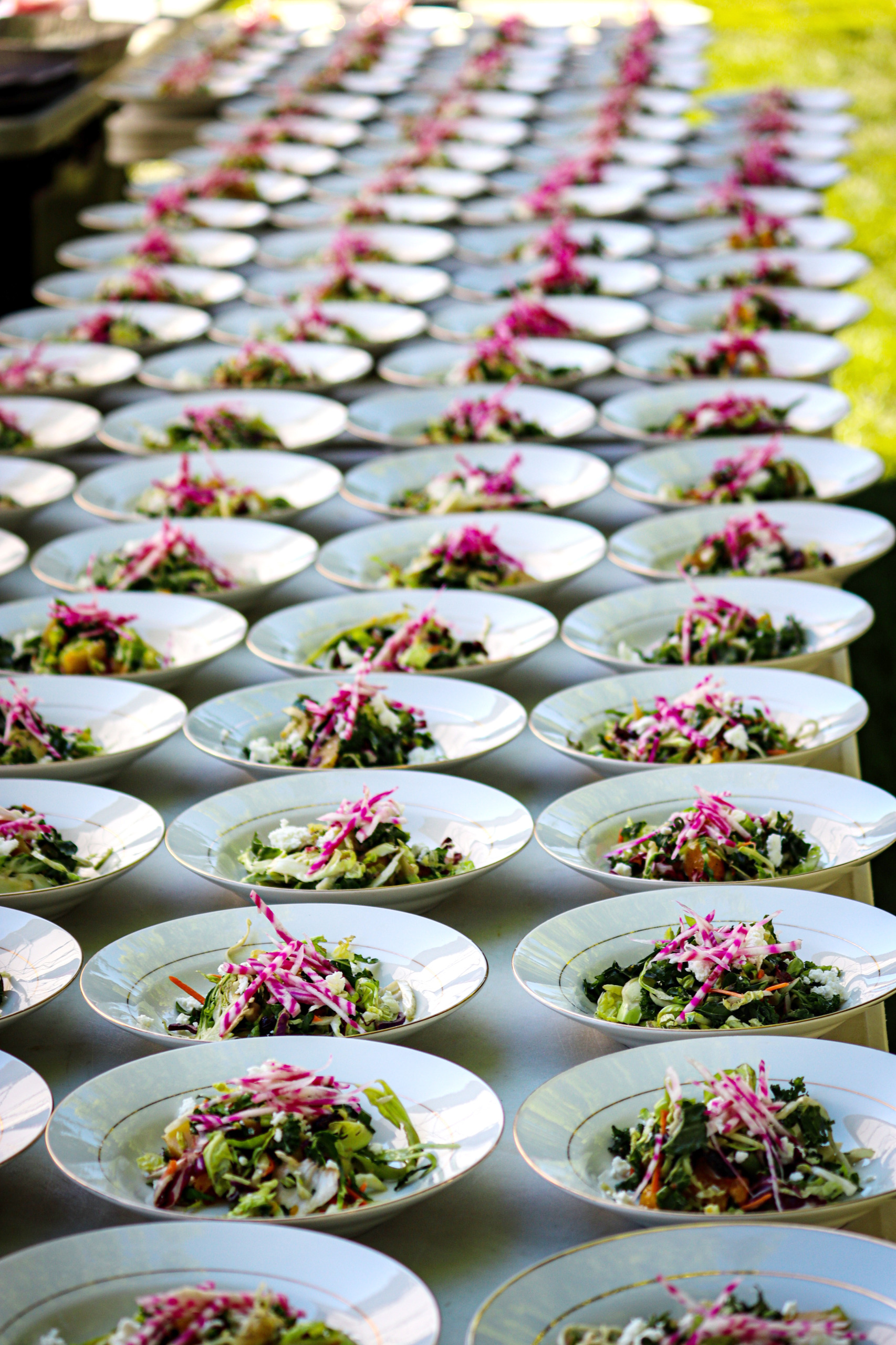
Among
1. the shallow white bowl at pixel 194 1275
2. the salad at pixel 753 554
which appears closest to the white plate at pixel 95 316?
the salad at pixel 753 554

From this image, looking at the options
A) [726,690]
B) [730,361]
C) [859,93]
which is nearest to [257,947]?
[726,690]

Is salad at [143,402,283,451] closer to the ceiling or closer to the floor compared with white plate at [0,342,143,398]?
closer to the floor

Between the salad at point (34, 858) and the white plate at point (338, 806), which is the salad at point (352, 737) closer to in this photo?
the white plate at point (338, 806)

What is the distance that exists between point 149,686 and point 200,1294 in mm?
1233

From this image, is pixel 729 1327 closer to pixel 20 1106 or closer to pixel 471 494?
pixel 20 1106

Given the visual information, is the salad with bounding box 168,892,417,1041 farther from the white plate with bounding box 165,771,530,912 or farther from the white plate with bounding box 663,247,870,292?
the white plate with bounding box 663,247,870,292

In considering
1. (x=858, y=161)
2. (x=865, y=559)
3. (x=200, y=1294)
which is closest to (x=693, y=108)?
(x=858, y=161)

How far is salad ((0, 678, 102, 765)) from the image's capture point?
2.07 meters

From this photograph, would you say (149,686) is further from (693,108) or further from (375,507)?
(693,108)

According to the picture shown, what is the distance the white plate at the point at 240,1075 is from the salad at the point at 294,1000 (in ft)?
0.12

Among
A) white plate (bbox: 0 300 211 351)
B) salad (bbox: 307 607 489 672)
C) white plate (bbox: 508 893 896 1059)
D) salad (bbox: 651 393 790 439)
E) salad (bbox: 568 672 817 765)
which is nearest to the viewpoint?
white plate (bbox: 508 893 896 1059)

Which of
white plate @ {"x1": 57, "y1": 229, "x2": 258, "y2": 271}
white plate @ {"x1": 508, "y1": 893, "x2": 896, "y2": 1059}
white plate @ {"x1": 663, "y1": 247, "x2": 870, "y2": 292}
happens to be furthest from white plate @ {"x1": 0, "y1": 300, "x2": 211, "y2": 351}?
white plate @ {"x1": 508, "y1": 893, "x2": 896, "y2": 1059}

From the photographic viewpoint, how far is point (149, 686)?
7.30 feet

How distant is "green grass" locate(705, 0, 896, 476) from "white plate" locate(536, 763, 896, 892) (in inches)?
157
